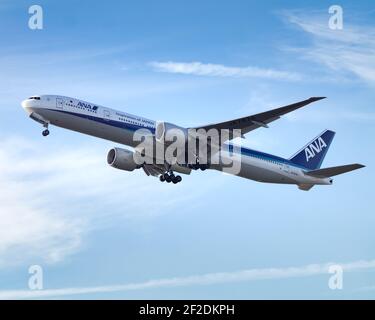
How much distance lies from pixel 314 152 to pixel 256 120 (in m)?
16.7

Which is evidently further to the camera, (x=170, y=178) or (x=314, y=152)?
(x=314, y=152)

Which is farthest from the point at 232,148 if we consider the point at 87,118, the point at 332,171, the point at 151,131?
the point at 87,118

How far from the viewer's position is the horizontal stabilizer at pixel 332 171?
49.6 metres

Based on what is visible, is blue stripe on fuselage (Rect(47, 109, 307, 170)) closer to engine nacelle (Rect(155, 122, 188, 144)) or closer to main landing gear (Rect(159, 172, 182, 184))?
engine nacelle (Rect(155, 122, 188, 144))

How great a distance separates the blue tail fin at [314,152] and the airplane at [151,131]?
6.56 ft

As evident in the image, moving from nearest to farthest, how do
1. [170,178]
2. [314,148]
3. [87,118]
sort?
1. [87,118]
2. [170,178]
3. [314,148]

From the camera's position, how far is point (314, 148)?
191 ft

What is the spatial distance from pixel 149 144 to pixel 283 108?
32.1ft

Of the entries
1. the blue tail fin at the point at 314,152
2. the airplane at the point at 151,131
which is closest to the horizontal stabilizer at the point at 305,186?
the airplane at the point at 151,131

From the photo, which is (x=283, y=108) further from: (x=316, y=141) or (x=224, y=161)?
(x=316, y=141)

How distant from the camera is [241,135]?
44.5 metres

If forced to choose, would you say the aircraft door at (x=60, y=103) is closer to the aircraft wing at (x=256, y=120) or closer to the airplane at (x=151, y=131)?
the airplane at (x=151, y=131)

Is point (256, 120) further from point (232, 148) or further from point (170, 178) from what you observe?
point (170, 178)

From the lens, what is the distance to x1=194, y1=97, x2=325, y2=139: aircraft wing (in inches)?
1580
